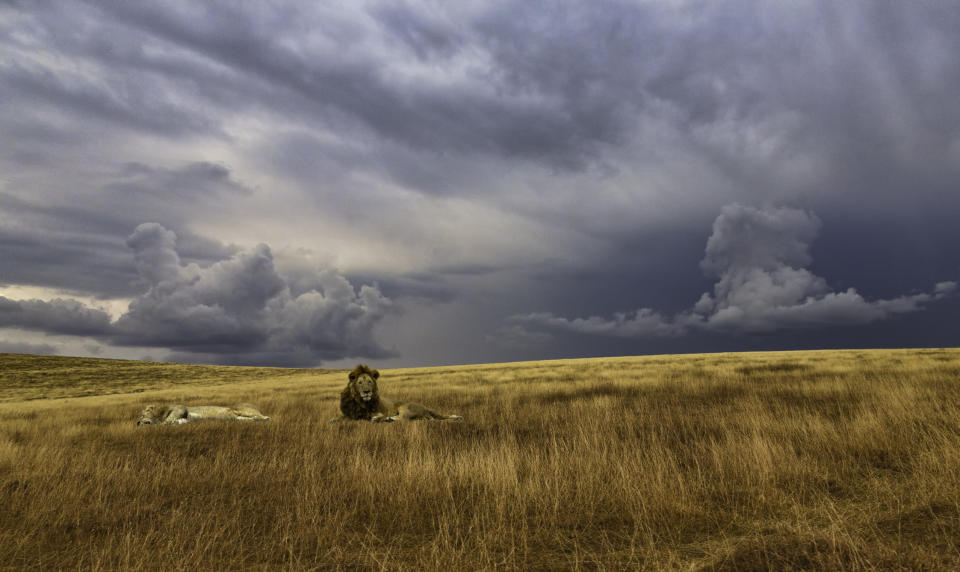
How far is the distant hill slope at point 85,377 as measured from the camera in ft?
130

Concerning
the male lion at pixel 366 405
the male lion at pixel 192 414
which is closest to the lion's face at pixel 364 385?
the male lion at pixel 366 405

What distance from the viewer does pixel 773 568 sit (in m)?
3.31

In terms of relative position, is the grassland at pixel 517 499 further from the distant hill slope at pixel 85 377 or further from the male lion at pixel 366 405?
the distant hill slope at pixel 85 377

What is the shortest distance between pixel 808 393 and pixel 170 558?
14.0 metres

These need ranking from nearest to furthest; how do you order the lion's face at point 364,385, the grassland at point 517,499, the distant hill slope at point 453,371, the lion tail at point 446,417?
the grassland at point 517,499, the lion tail at point 446,417, the lion's face at point 364,385, the distant hill slope at point 453,371

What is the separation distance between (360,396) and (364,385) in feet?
1.17

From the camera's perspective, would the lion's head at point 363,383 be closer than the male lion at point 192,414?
Yes

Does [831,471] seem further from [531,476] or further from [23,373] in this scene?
[23,373]

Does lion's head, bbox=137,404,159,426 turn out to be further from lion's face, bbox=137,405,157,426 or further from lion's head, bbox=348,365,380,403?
lion's head, bbox=348,365,380,403

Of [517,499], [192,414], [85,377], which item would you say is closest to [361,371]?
[192,414]

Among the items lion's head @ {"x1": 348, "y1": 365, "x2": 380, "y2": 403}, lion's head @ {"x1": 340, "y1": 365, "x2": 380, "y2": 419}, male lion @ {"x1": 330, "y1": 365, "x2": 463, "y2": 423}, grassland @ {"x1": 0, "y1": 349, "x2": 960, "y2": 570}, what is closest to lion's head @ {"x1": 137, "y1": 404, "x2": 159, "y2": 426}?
grassland @ {"x1": 0, "y1": 349, "x2": 960, "y2": 570}

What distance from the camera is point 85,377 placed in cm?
4900

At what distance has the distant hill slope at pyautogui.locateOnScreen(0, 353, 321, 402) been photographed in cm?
3969

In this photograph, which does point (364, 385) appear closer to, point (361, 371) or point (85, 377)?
point (361, 371)
